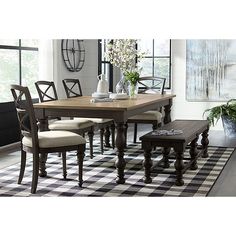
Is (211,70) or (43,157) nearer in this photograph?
(43,157)

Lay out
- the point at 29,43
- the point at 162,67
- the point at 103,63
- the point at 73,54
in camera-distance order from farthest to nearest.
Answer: the point at 162,67
the point at 103,63
the point at 73,54
the point at 29,43

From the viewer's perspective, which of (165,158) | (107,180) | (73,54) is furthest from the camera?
(73,54)

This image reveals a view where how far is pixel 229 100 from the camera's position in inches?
291

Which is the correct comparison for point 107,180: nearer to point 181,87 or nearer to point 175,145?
point 175,145

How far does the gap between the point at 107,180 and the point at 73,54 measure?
3546 millimetres

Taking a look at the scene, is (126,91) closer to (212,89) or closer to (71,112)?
(71,112)

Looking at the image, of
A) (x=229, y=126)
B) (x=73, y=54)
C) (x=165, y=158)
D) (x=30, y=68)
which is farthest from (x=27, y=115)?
(x=229, y=126)

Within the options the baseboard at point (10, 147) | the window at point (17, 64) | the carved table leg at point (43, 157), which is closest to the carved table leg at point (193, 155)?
the carved table leg at point (43, 157)

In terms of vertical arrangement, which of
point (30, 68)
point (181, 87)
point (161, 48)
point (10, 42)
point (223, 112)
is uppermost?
point (161, 48)

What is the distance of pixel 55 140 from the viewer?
12.1ft

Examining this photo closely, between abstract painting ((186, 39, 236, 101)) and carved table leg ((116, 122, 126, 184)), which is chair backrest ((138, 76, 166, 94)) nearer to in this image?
abstract painting ((186, 39, 236, 101))
